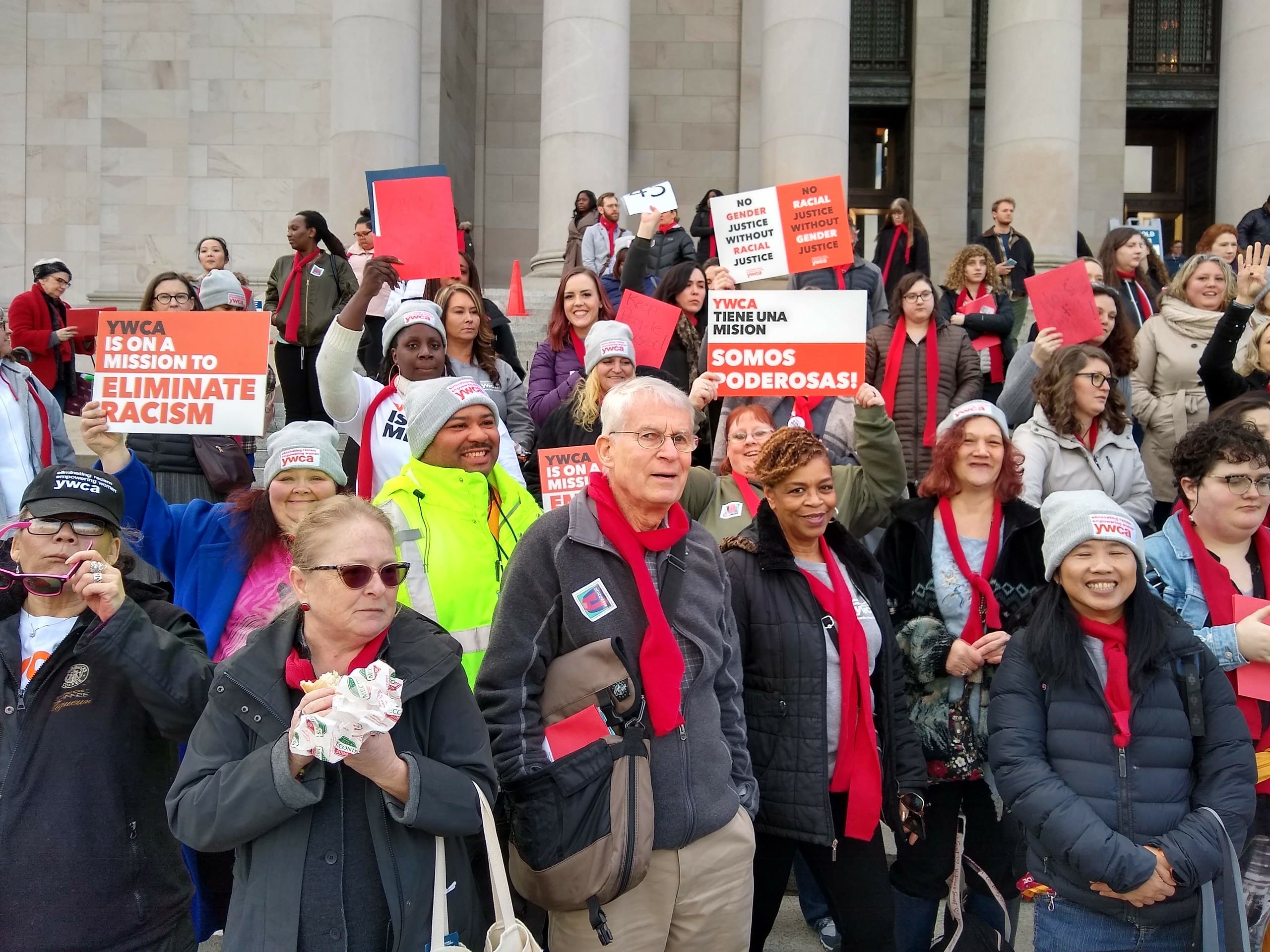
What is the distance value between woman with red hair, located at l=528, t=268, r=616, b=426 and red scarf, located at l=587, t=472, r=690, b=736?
151 inches

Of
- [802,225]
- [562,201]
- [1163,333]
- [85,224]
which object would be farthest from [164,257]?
[1163,333]

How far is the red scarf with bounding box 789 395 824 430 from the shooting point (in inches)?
248

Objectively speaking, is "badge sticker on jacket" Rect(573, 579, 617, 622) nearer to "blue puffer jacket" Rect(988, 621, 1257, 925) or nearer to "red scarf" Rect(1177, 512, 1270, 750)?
"blue puffer jacket" Rect(988, 621, 1257, 925)

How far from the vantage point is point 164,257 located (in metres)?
16.6

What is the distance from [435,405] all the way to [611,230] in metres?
8.87

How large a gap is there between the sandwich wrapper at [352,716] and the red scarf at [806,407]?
3.85 m

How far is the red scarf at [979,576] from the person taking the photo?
4.53 meters

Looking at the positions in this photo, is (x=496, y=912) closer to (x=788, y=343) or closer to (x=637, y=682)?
(x=637, y=682)

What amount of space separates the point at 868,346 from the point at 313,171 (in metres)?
11.1

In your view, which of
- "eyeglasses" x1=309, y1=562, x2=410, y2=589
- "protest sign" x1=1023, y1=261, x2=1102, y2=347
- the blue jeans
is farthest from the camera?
"protest sign" x1=1023, y1=261, x2=1102, y2=347

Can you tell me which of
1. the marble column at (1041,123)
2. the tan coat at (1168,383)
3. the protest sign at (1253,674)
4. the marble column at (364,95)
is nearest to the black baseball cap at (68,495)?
the protest sign at (1253,674)

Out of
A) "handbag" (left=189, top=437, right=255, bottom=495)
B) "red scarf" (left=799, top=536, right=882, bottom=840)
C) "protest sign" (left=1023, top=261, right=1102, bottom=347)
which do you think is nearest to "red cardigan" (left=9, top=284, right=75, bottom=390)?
"handbag" (left=189, top=437, right=255, bottom=495)

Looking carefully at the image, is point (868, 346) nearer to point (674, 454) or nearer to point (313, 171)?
point (674, 454)

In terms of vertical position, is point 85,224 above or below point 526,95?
below
